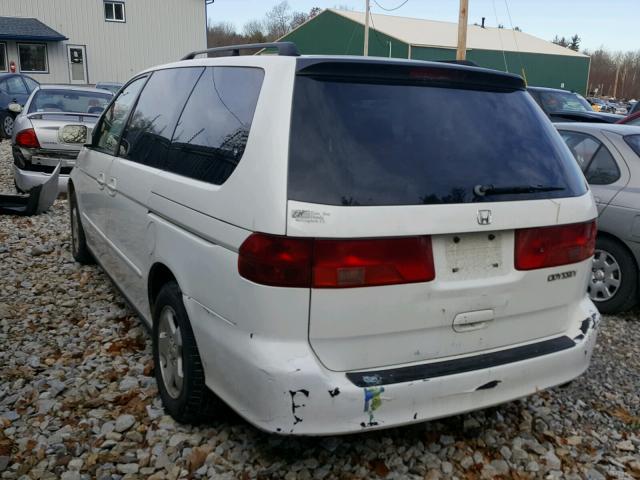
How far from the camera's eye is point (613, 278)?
5023 millimetres

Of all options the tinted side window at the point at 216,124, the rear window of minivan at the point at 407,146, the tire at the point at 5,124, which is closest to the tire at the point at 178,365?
the tinted side window at the point at 216,124

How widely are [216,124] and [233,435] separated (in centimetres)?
147

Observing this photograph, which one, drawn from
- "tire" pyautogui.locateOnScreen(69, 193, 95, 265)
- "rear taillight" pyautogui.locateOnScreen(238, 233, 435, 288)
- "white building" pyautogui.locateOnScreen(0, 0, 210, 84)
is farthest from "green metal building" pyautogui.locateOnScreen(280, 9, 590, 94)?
"rear taillight" pyautogui.locateOnScreen(238, 233, 435, 288)

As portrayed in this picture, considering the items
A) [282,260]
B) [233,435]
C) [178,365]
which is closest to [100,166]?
[178,365]

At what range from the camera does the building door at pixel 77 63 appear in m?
33.8

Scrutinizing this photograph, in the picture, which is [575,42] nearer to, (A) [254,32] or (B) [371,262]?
(A) [254,32]

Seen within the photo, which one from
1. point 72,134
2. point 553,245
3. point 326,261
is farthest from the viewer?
point 72,134

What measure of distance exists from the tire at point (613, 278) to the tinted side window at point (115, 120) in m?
3.76

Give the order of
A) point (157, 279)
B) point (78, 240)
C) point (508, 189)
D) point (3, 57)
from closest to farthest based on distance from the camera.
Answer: point (508, 189)
point (157, 279)
point (78, 240)
point (3, 57)

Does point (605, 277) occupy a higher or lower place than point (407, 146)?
lower

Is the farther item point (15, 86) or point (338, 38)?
point (338, 38)

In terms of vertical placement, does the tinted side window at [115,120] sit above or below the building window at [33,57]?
below

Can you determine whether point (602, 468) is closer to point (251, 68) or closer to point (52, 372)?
point (251, 68)

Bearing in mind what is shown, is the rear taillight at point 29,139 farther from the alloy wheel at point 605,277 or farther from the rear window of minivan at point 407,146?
the alloy wheel at point 605,277
